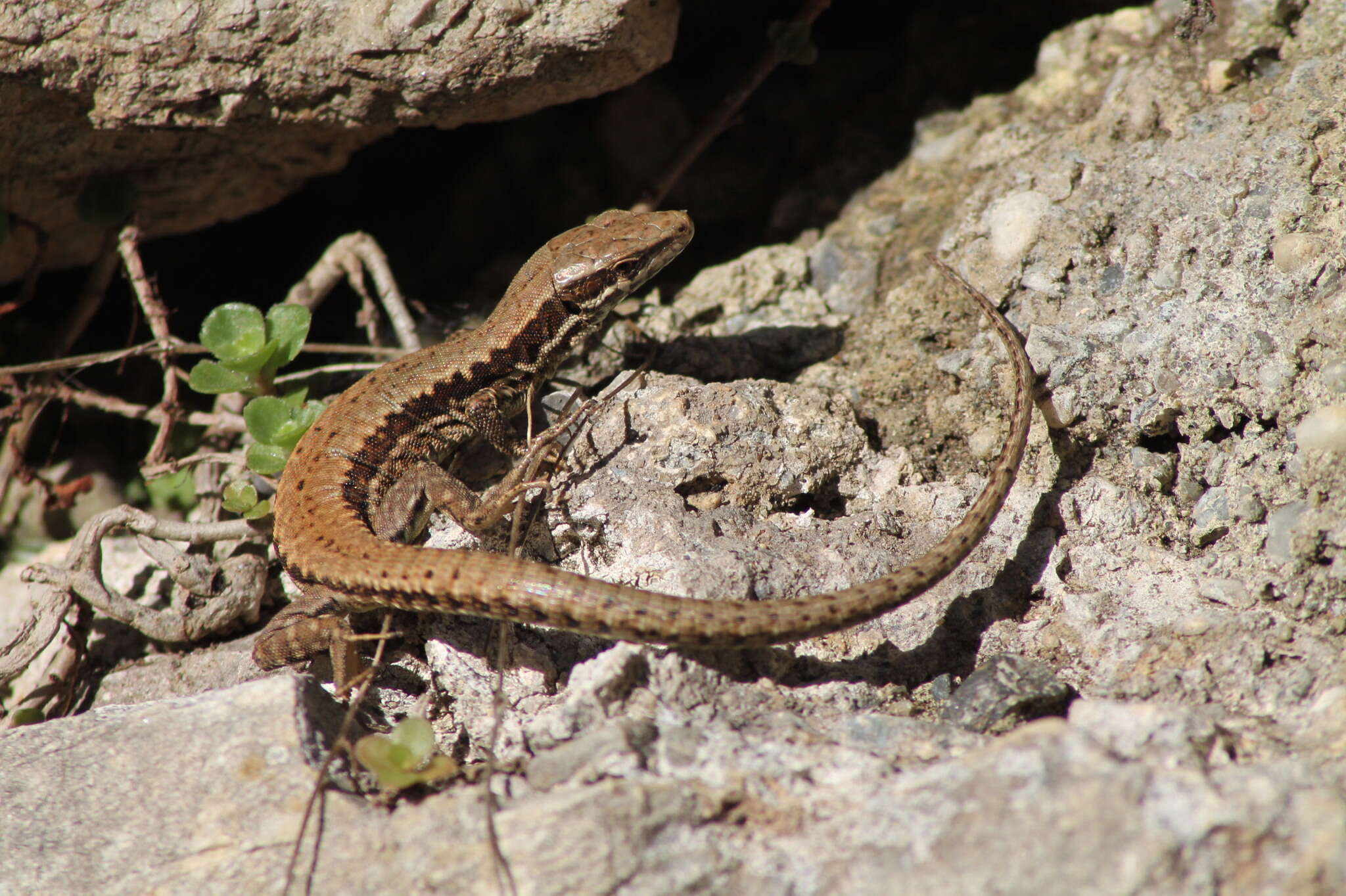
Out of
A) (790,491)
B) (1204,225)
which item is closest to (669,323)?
(790,491)

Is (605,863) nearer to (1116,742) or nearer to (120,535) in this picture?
(1116,742)

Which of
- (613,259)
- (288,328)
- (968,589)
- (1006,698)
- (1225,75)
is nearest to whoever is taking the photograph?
(1006,698)

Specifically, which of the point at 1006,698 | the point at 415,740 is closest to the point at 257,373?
the point at 415,740

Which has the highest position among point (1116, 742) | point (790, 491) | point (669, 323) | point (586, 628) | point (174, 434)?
point (669, 323)

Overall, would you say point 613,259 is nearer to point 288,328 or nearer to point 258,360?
point 288,328

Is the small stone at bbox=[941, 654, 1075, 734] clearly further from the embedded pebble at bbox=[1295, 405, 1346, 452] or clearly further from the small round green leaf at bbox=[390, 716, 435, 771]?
the small round green leaf at bbox=[390, 716, 435, 771]

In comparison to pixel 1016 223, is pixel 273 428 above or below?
below
